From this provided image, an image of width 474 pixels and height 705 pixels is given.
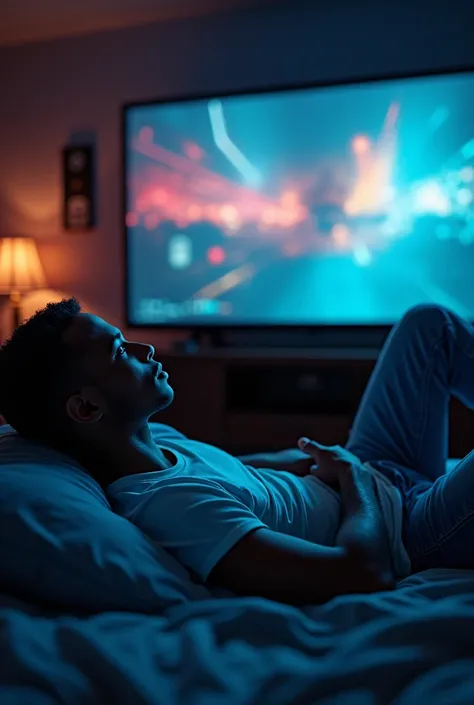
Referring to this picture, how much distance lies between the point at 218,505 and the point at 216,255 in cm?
256

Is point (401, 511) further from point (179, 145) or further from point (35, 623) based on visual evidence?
point (179, 145)

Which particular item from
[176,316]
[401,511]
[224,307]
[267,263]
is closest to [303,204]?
Result: [267,263]

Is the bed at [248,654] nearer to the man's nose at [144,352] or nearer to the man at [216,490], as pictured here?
the man at [216,490]

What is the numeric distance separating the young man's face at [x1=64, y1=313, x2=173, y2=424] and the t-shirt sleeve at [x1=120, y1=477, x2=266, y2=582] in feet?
0.48

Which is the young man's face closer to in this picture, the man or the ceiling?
the man

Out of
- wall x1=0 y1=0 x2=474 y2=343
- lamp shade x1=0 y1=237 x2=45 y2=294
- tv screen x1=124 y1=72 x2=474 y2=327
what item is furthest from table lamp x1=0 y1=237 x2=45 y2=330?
tv screen x1=124 y1=72 x2=474 y2=327

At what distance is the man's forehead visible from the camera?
3.35 ft

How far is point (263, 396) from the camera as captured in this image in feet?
10.5

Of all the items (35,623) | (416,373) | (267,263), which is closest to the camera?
(35,623)

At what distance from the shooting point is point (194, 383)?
10.1ft

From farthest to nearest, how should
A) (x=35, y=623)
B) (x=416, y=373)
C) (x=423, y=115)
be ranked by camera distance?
(x=423, y=115), (x=416, y=373), (x=35, y=623)

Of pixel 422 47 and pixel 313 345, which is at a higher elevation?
pixel 422 47

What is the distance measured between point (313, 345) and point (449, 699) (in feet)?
9.08

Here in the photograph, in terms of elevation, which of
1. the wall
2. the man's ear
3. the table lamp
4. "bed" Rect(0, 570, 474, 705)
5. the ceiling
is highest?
the ceiling
